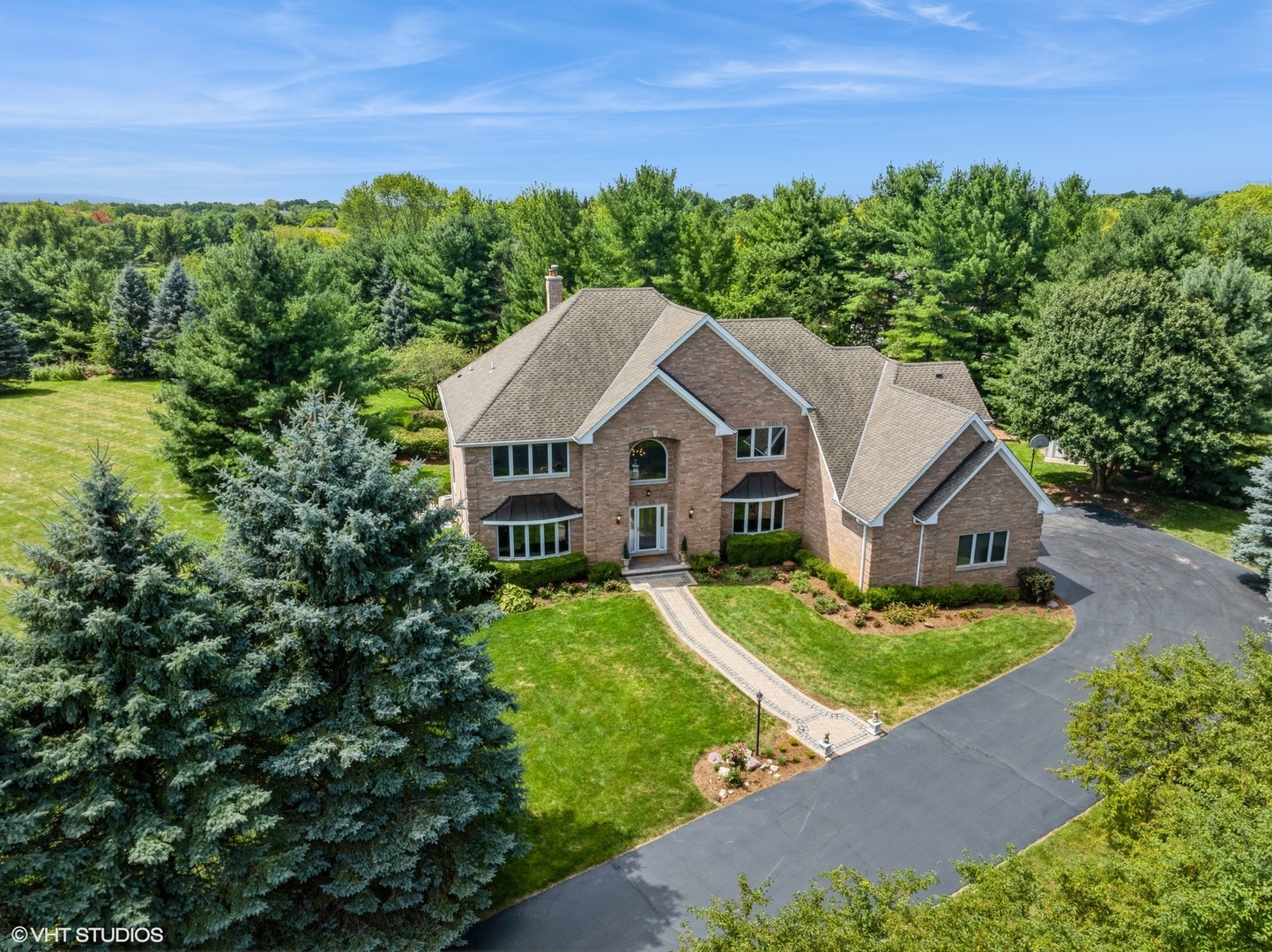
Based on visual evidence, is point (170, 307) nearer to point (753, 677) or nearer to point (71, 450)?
point (71, 450)

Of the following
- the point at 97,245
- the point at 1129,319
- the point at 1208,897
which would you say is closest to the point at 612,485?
the point at 1208,897

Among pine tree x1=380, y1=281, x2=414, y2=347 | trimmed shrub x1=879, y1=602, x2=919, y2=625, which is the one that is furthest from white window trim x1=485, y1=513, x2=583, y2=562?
pine tree x1=380, y1=281, x2=414, y2=347

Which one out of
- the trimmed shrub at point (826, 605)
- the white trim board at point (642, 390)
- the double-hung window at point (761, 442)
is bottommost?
the trimmed shrub at point (826, 605)

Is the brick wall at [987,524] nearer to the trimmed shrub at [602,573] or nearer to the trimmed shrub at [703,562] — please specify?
the trimmed shrub at [703,562]

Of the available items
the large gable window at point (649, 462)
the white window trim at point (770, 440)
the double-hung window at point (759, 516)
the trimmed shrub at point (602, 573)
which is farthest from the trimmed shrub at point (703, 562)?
the white window trim at point (770, 440)

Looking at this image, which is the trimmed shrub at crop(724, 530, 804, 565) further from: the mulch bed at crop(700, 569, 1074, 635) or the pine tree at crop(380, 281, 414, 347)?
the pine tree at crop(380, 281, 414, 347)

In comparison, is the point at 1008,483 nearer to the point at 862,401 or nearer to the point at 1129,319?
the point at 862,401

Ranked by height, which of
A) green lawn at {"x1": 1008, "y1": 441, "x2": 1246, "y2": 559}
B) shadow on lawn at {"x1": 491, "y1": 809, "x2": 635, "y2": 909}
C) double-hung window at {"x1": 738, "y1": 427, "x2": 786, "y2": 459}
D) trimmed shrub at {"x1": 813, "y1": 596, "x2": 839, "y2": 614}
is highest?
double-hung window at {"x1": 738, "y1": 427, "x2": 786, "y2": 459}
